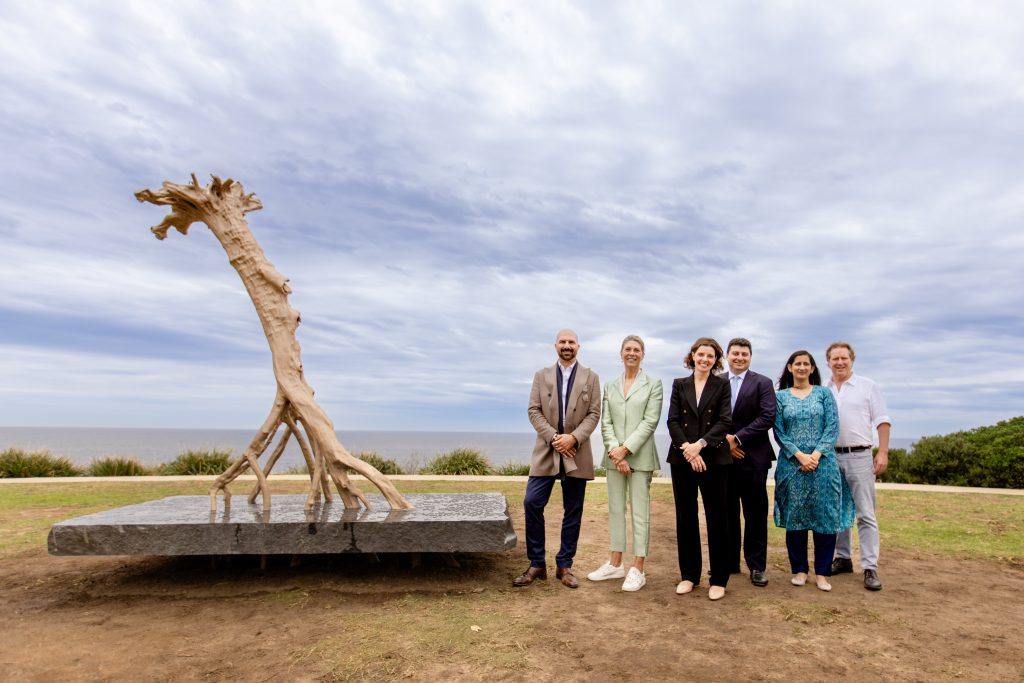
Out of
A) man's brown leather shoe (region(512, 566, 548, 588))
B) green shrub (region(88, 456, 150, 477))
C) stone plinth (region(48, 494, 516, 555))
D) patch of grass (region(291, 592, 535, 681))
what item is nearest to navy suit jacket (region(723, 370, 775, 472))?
man's brown leather shoe (region(512, 566, 548, 588))

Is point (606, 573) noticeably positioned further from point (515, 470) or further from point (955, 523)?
point (515, 470)

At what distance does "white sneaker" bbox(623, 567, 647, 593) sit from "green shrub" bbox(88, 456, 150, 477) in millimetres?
13131

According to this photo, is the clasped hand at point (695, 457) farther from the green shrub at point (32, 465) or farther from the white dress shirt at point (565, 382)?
the green shrub at point (32, 465)

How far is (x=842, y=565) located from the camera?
5.87 metres

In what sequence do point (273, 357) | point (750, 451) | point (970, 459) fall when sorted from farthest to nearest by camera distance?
1. point (970, 459)
2. point (273, 357)
3. point (750, 451)

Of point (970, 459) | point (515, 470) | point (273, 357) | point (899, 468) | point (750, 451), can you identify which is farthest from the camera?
point (515, 470)

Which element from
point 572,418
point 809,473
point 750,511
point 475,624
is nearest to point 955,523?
point 809,473

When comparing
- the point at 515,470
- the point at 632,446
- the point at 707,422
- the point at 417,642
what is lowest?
the point at 417,642

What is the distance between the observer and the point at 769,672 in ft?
12.3

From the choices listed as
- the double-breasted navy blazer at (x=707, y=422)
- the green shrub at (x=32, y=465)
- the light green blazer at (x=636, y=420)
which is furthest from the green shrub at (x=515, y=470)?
the double-breasted navy blazer at (x=707, y=422)

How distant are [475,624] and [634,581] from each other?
1.45m

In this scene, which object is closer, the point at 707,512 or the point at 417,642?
the point at 417,642

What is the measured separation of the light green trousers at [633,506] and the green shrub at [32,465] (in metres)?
14.1

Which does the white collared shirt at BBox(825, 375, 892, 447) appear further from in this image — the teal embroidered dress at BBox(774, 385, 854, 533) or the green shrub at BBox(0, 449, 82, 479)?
the green shrub at BBox(0, 449, 82, 479)
